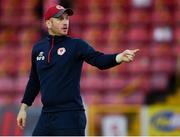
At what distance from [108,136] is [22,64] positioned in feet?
9.54

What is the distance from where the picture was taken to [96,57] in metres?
5.83

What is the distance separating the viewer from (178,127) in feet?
33.9

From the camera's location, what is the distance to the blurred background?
1038 cm

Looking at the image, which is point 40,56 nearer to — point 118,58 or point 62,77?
point 62,77

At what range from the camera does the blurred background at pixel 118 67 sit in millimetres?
10383

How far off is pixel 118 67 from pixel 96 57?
6.20 m

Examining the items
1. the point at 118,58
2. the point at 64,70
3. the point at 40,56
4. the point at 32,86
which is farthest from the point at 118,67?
the point at 118,58

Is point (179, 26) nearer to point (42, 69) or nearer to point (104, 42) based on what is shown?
point (104, 42)

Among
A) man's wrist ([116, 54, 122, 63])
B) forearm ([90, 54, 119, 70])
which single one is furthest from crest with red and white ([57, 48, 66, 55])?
man's wrist ([116, 54, 122, 63])

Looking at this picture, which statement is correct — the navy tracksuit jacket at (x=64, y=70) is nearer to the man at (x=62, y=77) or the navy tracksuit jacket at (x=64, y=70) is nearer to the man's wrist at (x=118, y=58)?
the man at (x=62, y=77)

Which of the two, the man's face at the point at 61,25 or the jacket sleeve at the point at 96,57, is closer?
the jacket sleeve at the point at 96,57

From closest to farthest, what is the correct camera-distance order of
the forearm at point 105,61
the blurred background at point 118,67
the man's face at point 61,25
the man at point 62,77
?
the forearm at point 105,61, the man at point 62,77, the man's face at point 61,25, the blurred background at point 118,67

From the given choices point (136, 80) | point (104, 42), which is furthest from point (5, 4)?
point (136, 80)

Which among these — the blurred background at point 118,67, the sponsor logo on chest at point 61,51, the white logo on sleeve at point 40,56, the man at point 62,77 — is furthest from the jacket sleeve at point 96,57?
the blurred background at point 118,67
